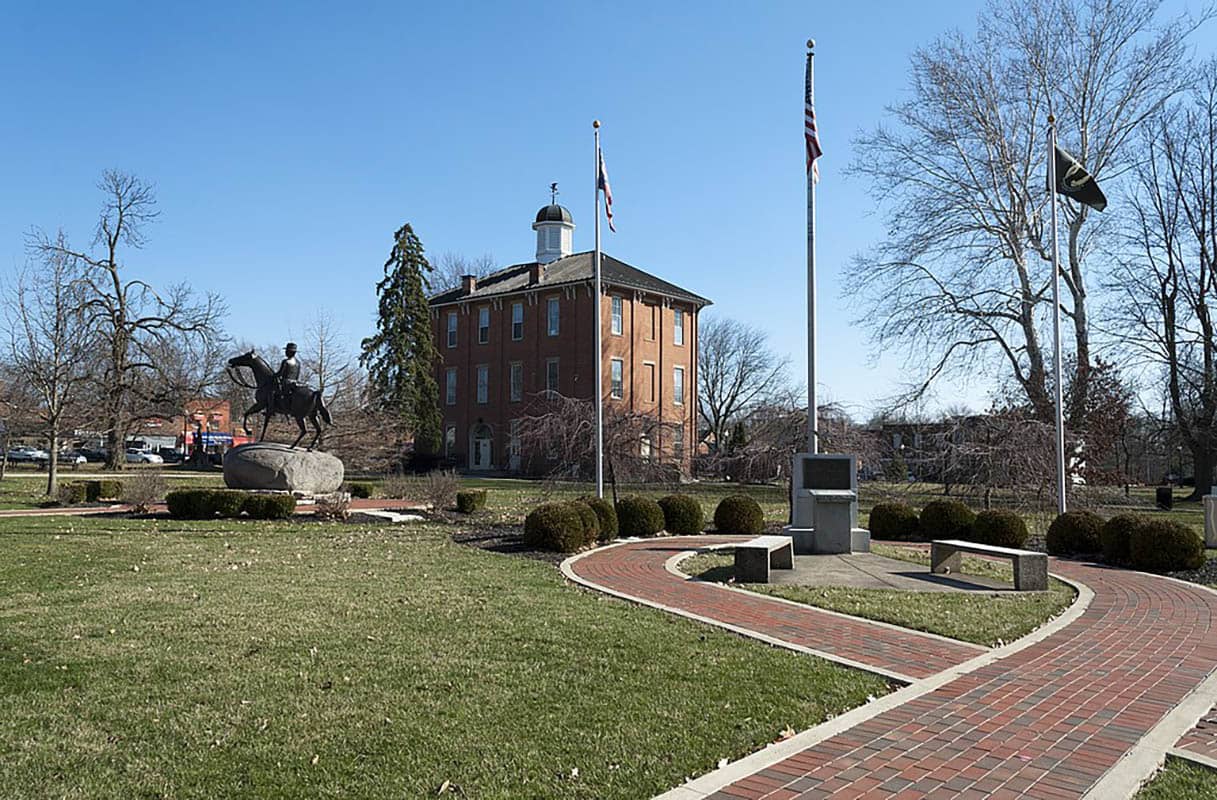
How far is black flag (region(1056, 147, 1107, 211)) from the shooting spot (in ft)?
61.2

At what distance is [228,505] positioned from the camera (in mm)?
20859

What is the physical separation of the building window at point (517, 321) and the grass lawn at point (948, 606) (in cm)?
4283

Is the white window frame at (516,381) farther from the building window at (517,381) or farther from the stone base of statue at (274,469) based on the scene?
the stone base of statue at (274,469)

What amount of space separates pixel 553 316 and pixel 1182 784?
1934 inches

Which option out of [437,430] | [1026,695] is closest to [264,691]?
[1026,695]

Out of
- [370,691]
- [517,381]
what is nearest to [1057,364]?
[370,691]

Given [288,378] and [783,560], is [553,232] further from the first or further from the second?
[783,560]

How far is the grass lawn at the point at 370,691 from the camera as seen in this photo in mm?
4789

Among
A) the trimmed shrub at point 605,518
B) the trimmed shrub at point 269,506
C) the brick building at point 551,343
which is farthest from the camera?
the brick building at point 551,343

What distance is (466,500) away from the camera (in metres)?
23.2

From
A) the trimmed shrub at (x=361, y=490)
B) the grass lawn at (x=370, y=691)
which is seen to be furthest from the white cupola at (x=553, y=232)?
the grass lawn at (x=370, y=691)

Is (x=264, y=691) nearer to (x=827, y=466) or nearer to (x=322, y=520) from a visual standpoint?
(x=827, y=466)

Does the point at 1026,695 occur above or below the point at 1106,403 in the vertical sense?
below

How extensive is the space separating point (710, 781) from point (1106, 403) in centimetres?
3431
